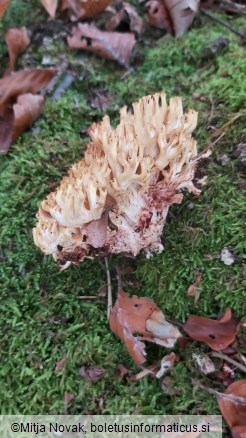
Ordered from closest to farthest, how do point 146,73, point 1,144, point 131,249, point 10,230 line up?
point 131,249
point 10,230
point 1,144
point 146,73

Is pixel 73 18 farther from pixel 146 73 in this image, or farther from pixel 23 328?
pixel 23 328

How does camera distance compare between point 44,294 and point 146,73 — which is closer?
point 44,294

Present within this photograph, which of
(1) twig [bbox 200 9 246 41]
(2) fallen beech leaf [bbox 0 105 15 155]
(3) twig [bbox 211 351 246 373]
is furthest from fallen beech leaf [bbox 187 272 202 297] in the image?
(1) twig [bbox 200 9 246 41]

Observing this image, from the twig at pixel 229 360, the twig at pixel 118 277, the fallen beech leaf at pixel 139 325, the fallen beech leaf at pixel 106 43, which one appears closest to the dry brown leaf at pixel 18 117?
the fallen beech leaf at pixel 106 43

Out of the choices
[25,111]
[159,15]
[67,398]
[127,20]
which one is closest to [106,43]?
[127,20]

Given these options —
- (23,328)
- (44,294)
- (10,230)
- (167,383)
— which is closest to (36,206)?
(10,230)

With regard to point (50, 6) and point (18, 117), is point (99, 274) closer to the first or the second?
point (18, 117)
